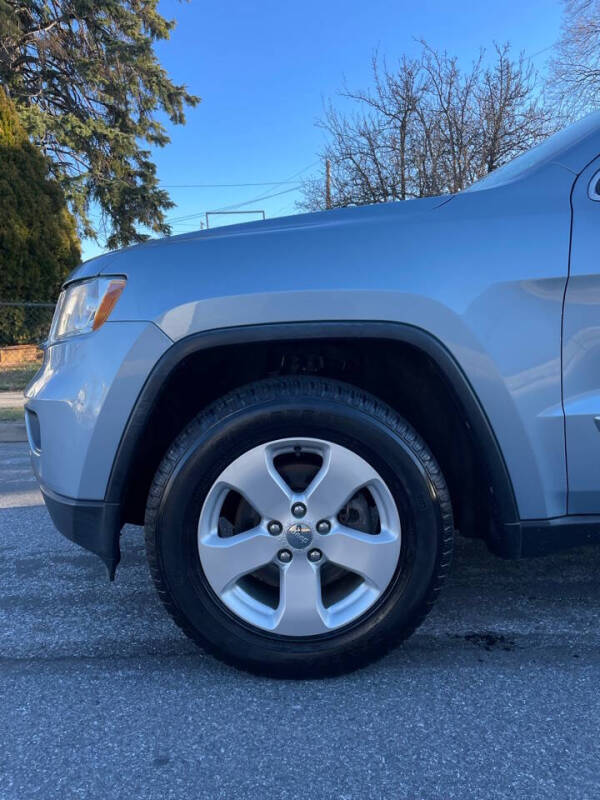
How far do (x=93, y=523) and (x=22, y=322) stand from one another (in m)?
11.0

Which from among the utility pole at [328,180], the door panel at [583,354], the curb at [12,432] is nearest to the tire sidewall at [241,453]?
→ the door panel at [583,354]

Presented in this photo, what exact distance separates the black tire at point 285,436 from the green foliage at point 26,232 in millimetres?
11144

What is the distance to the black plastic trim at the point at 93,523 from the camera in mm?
1847

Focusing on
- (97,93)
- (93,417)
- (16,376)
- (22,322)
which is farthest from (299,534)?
(97,93)

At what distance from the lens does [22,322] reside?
452 inches

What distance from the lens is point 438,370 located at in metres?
1.82

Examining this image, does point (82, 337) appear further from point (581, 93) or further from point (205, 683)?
point (581, 93)

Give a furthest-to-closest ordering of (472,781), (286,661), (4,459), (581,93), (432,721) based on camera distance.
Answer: (581,93), (4,459), (286,661), (432,721), (472,781)

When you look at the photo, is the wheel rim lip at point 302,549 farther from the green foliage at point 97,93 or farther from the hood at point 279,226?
the green foliage at point 97,93

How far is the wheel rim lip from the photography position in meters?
1.78

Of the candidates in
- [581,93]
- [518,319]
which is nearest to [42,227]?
[581,93]

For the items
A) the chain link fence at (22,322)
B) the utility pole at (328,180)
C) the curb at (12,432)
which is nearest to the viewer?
the curb at (12,432)

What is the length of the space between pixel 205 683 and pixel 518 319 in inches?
60.5

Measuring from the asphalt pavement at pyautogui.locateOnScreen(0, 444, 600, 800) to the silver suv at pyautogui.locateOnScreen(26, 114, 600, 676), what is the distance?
0.18 metres
